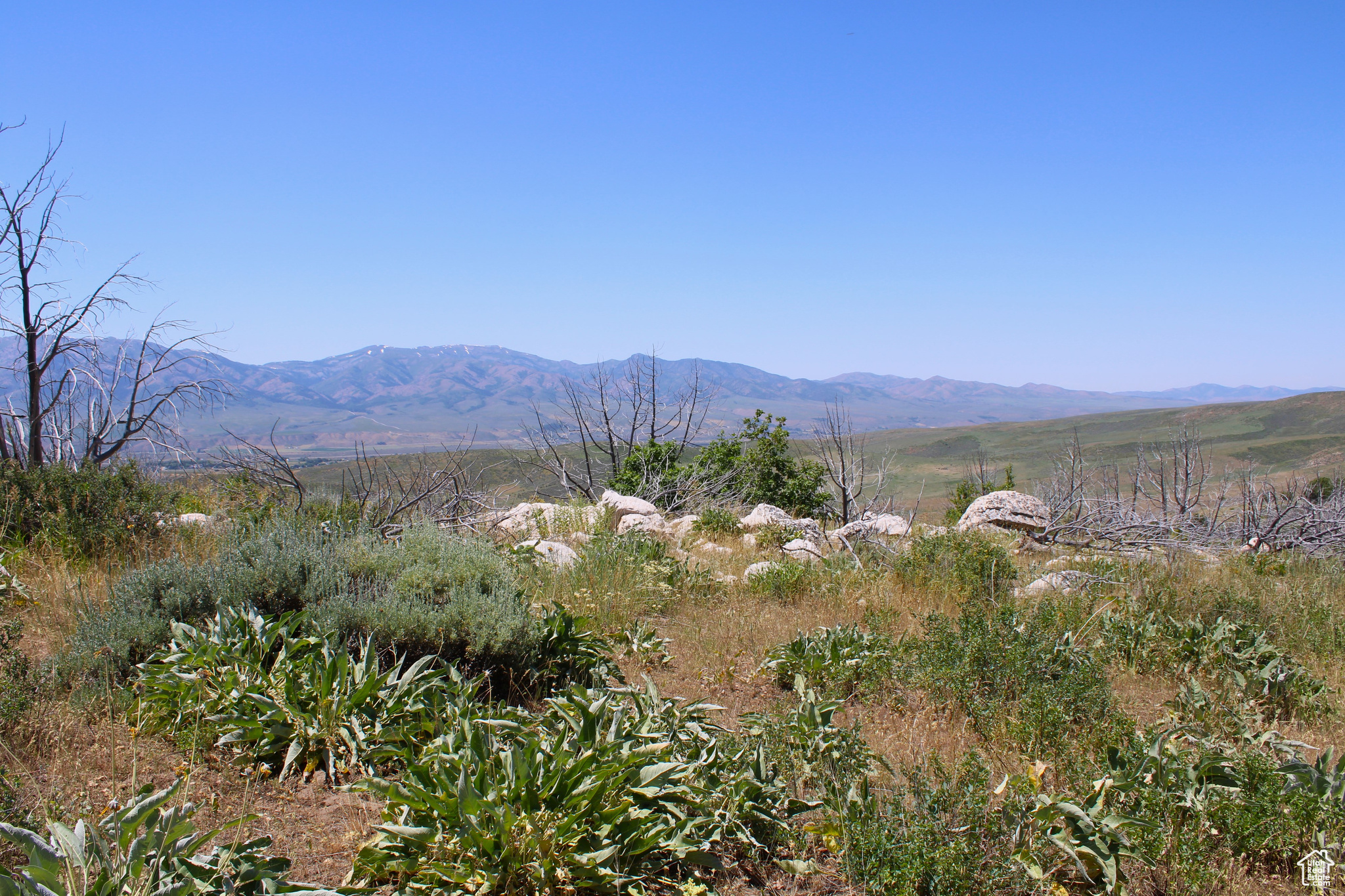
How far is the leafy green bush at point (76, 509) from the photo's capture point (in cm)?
580

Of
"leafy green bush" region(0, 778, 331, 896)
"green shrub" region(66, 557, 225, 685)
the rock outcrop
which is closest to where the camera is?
"leafy green bush" region(0, 778, 331, 896)

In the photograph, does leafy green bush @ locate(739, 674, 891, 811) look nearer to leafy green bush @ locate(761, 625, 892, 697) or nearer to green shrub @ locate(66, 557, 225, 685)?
leafy green bush @ locate(761, 625, 892, 697)

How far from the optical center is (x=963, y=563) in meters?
6.70

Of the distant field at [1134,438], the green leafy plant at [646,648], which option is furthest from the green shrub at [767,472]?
the distant field at [1134,438]

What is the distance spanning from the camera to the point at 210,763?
3137mm

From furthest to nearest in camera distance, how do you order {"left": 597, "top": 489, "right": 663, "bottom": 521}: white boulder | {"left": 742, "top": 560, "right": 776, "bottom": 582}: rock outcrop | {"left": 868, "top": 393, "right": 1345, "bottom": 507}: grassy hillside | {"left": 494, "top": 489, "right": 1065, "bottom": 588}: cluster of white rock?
{"left": 868, "top": 393, "right": 1345, "bottom": 507}: grassy hillside, {"left": 597, "top": 489, "right": 663, "bottom": 521}: white boulder, {"left": 494, "top": 489, "right": 1065, "bottom": 588}: cluster of white rock, {"left": 742, "top": 560, "right": 776, "bottom": 582}: rock outcrop

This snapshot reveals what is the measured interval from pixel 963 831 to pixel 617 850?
1.21 m

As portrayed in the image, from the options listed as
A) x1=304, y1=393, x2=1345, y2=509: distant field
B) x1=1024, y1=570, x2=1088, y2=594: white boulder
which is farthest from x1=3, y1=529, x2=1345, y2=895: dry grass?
x1=304, y1=393, x2=1345, y2=509: distant field

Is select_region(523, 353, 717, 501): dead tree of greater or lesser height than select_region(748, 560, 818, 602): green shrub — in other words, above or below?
above

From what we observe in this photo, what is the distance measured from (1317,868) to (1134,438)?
420 feet

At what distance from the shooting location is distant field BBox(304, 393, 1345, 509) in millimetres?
73625

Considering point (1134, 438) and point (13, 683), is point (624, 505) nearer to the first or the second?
point (13, 683)

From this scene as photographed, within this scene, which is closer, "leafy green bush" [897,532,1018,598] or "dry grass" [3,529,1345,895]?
"dry grass" [3,529,1345,895]

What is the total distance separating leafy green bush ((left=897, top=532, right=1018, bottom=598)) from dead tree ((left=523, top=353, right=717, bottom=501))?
735 centimetres
